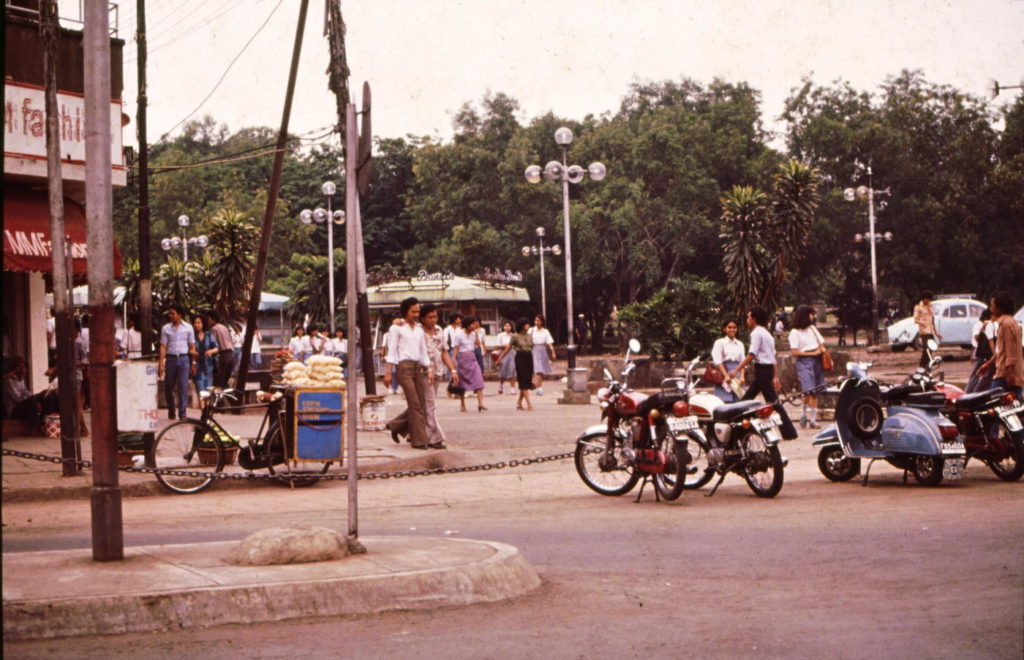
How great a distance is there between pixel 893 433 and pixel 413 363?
6332 mm

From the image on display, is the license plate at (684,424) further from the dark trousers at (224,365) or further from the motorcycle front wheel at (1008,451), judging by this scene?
the dark trousers at (224,365)

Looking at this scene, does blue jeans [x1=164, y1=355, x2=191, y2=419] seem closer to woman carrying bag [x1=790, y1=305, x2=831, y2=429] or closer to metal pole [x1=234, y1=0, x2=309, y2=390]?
metal pole [x1=234, y1=0, x2=309, y2=390]

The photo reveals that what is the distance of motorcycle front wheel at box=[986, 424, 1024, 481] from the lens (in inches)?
484

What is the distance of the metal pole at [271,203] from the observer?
63.5ft

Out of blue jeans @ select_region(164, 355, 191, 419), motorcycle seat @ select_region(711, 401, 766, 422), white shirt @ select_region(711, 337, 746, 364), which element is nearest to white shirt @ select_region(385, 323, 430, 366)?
white shirt @ select_region(711, 337, 746, 364)

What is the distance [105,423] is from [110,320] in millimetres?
619

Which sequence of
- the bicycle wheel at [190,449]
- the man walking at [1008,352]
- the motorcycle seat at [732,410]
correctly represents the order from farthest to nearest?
1. the bicycle wheel at [190,449]
2. the man walking at [1008,352]
3. the motorcycle seat at [732,410]

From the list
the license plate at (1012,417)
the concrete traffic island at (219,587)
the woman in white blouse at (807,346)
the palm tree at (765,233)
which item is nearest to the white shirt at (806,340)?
the woman in white blouse at (807,346)

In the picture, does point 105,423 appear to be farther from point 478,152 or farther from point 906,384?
point 478,152

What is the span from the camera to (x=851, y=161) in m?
60.4

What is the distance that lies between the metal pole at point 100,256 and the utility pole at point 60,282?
577 cm

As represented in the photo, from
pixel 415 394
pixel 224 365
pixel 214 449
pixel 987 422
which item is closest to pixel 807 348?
pixel 987 422

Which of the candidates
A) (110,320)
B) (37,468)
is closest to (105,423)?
(110,320)

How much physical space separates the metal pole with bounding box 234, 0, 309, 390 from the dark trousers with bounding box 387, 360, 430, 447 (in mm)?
3942
